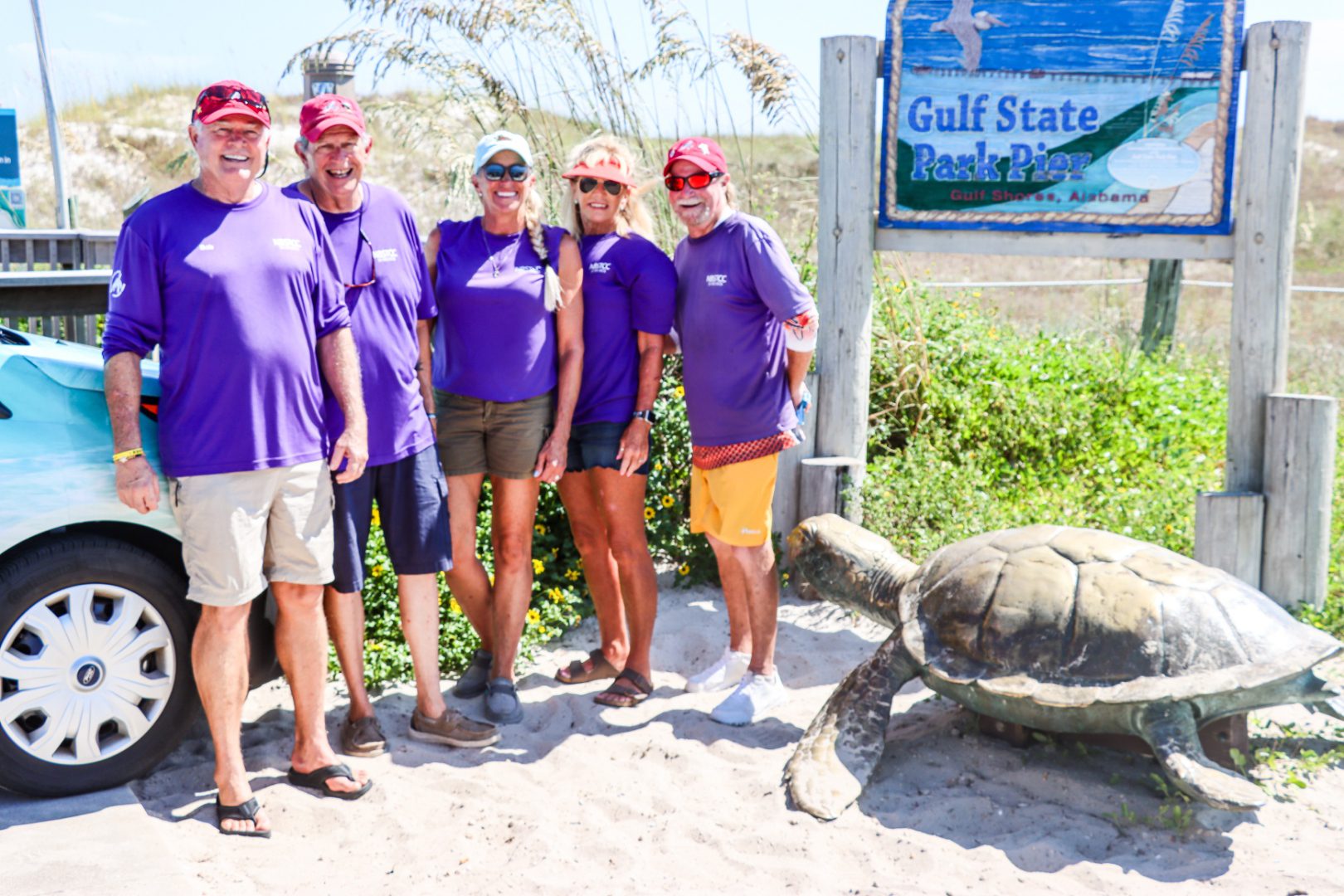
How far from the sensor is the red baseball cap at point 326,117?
3732 millimetres

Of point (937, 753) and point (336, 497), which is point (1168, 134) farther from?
point (336, 497)

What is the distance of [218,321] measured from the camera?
11.0ft

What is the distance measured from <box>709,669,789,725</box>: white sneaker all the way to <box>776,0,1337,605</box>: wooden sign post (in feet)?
4.28

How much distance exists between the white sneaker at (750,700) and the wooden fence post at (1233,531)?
2138 millimetres

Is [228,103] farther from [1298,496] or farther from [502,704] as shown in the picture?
[1298,496]

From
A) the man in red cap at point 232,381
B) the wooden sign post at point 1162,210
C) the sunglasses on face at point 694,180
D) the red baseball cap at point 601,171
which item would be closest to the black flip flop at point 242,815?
the man in red cap at point 232,381

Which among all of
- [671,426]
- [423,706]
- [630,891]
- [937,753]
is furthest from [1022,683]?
[671,426]

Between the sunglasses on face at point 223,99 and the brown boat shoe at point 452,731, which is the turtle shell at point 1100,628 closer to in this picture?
the brown boat shoe at point 452,731

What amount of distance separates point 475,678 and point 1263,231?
12.9 ft

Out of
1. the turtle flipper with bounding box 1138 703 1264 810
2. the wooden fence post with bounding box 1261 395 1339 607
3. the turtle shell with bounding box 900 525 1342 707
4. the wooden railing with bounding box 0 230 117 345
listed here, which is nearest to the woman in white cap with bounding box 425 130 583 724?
the turtle shell with bounding box 900 525 1342 707

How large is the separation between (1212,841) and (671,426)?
10.6 ft

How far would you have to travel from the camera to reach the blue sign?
10570 millimetres

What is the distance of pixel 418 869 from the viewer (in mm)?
3412

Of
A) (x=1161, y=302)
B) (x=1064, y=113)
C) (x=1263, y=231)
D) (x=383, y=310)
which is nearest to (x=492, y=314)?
(x=383, y=310)
